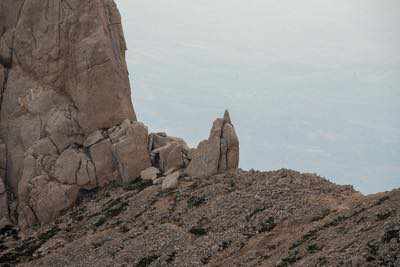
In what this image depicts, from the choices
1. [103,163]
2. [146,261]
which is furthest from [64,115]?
[146,261]

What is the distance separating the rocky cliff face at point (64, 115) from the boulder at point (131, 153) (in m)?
0.13

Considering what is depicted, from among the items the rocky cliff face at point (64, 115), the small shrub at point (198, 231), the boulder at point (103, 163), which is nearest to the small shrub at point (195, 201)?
the small shrub at point (198, 231)

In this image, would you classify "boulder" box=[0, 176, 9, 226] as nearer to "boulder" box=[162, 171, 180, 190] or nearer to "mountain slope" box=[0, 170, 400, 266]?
"mountain slope" box=[0, 170, 400, 266]

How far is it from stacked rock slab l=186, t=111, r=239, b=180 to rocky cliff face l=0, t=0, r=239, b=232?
70cm

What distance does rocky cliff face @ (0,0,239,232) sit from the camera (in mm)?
76562

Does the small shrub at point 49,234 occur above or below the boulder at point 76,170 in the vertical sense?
below

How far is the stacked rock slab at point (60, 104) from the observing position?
A: 3024 inches

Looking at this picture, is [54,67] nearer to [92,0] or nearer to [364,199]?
[92,0]

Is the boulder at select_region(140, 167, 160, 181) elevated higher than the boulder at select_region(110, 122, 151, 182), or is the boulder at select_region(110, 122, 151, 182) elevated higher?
the boulder at select_region(110, 122, 151, 182)

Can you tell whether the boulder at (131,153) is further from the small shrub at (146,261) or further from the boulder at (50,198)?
the small shrub at (146,261)

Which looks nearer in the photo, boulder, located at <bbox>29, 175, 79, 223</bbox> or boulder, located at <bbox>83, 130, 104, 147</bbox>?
boulder, located at <bbox>29, 175, 79, 223</bbox>

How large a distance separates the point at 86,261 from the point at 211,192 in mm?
15188

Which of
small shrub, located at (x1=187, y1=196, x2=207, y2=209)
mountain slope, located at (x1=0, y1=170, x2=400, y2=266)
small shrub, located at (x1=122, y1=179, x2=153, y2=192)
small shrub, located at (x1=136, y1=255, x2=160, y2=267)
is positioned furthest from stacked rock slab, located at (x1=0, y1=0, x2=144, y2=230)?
small shrub, located at (x1=136, y1=255, x2=160, y2=267)

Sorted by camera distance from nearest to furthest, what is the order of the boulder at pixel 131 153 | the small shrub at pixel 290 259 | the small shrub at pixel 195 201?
the small shrub at pixel 290 259 < the small shrub at pixel 195 201 < the boulder at pixel 131 153
